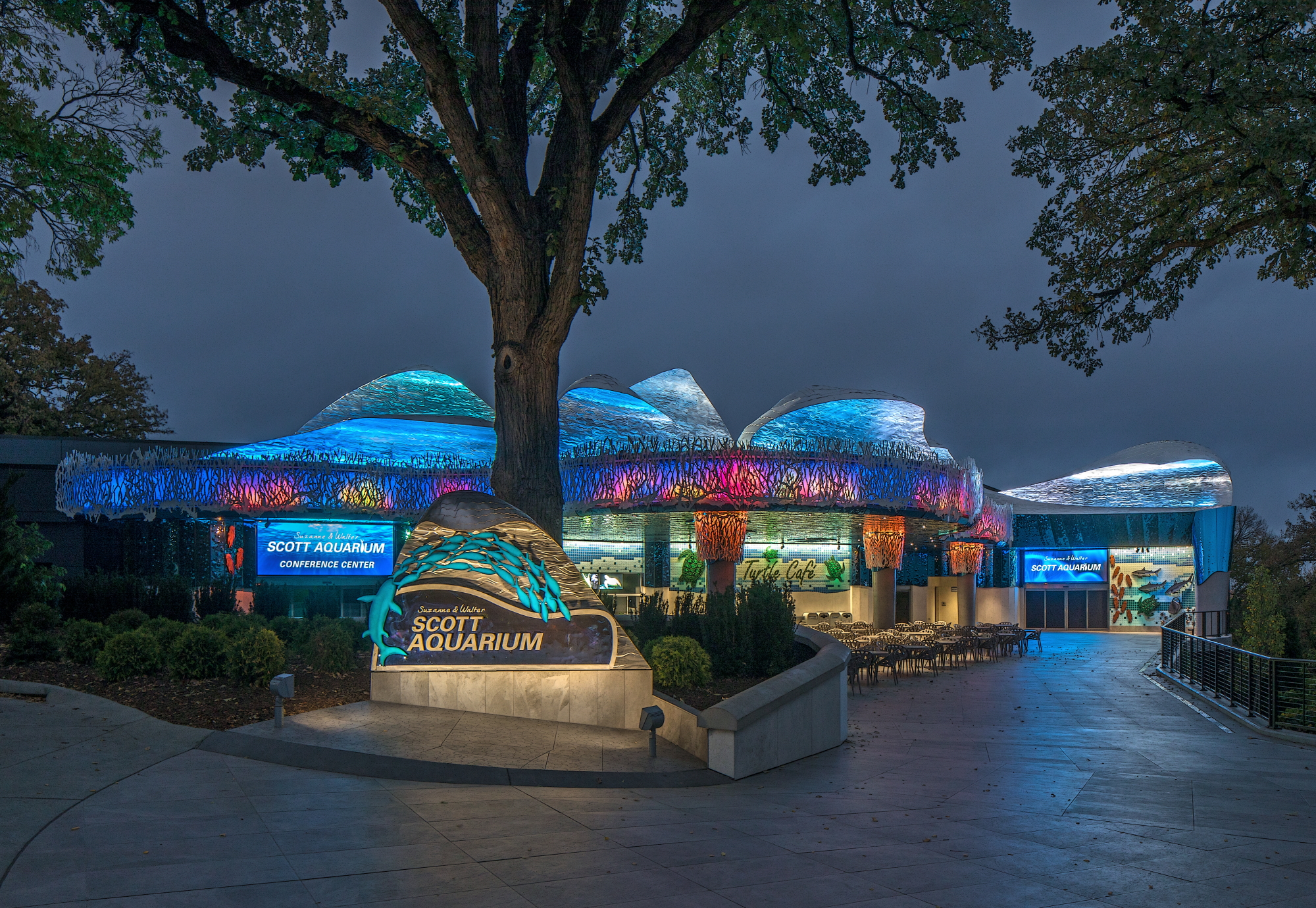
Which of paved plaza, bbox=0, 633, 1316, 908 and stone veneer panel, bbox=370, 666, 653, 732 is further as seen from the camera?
stone veneer panel, bbox=370, 666, 653, 732

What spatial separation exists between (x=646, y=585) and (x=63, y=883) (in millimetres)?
31568

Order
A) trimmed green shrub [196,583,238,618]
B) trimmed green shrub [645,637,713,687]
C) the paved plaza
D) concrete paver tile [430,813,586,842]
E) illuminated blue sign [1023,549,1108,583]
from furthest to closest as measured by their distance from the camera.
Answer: illuminated blue sign [1023,549,1108,583] → trimmed green shrub [196,583,238,618] → trimmed green shrub [645,637,713,687] → concrete paver tile [430,813,586,842] → the paved plaza

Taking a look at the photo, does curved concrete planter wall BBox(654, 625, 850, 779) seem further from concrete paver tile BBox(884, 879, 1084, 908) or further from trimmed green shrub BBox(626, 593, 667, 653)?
concrete paver tile BBox(884, 879, 1084, 908)

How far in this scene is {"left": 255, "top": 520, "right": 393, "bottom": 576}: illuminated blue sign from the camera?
1108 inches

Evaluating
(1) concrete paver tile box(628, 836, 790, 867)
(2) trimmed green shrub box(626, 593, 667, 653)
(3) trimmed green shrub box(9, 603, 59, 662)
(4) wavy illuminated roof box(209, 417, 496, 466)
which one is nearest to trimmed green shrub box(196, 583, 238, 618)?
(4) wavy illuminated roof box(209, 417, 496, 466)

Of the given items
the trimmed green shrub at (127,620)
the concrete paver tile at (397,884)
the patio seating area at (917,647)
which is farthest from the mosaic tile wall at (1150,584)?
the concrete paver tile at (397,884)

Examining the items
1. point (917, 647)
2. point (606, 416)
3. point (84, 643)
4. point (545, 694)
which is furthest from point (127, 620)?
point (606, 416)

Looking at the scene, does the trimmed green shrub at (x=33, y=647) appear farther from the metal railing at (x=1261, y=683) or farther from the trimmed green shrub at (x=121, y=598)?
the metal railing at (x=1261, y=683)

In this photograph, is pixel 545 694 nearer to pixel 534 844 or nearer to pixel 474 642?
pixel 474 642

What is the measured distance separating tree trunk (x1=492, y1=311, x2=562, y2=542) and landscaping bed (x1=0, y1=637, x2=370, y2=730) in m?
3.34

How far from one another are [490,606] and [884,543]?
A: 2032 cm

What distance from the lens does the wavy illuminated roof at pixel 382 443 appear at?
24969 mm

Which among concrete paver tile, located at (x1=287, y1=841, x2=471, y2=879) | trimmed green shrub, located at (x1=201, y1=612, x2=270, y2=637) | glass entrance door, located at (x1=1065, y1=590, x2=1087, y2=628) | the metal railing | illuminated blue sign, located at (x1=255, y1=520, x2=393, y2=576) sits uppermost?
illuminated blue sign, located at (x1=255, y1=520, x2=393, y2=576)

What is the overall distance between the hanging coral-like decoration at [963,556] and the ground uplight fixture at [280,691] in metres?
32.8
